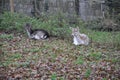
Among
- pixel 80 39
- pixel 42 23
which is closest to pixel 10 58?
pixel 80 39

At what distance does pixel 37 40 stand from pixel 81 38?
2131mm

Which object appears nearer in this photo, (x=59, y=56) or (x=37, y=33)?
(x=59, y=56)

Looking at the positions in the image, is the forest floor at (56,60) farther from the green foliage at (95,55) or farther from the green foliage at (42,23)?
the green foliage at (42,23)

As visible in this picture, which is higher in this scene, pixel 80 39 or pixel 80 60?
pixel 80 39

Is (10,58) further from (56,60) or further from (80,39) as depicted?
(80,39)

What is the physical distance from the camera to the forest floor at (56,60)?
779 centimetres

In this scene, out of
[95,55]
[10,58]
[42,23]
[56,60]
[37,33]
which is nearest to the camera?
[56,60]

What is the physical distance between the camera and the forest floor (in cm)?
779

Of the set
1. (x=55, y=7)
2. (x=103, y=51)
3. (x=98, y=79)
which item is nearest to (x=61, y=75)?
(x=98, y=79)

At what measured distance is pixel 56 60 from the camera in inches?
368

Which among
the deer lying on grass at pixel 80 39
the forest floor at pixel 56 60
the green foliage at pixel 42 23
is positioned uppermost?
the green foliage at pixel 42 23

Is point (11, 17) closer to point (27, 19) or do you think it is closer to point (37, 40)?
point (27, 19)

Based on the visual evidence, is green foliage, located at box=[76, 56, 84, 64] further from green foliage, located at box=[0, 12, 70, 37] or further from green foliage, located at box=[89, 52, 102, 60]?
green foliage, located at box=[0, 12, 70, 37]

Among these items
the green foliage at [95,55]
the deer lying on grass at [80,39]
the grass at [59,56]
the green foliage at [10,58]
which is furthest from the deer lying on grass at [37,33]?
the green foliage at [95,55]
